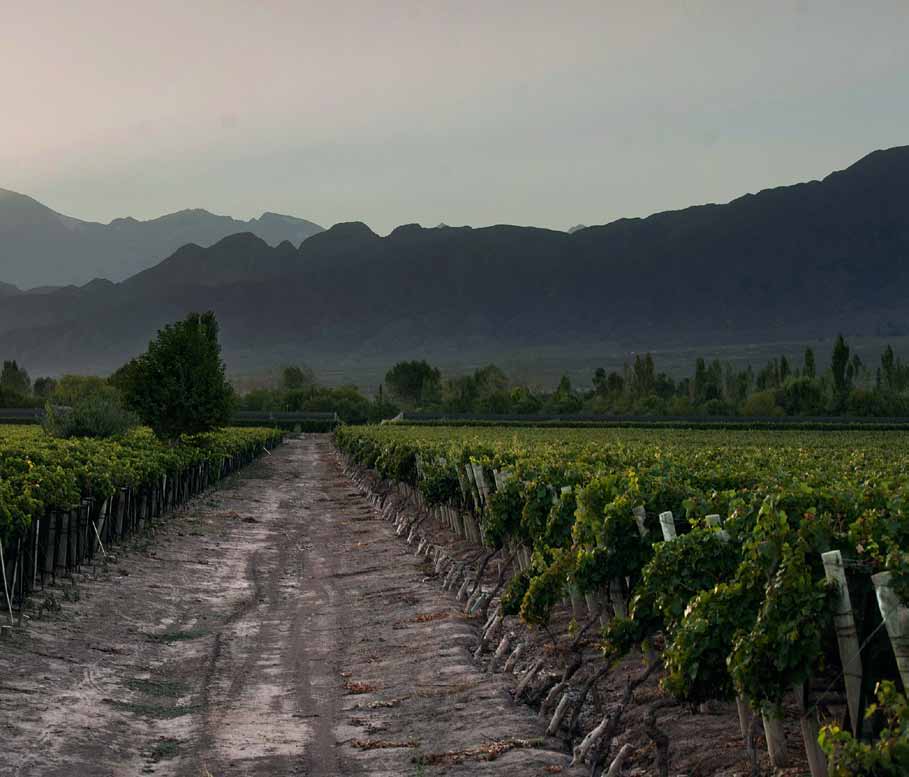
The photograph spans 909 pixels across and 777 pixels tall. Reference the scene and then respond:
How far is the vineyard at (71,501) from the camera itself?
695 inches

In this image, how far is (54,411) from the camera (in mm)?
49906

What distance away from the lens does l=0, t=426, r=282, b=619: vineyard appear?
57.9 feet

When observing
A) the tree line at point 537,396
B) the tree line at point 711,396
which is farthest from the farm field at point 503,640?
the tree line at point 711,396

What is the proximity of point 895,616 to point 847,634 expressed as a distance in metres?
0.56

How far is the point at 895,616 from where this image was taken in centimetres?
810

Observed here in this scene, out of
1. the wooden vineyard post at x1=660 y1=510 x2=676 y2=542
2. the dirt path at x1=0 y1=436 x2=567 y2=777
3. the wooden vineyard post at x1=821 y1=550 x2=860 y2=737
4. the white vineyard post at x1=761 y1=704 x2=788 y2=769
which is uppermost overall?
the wooden vineyard post at x1=660 y1=510 x2=676 y2=542

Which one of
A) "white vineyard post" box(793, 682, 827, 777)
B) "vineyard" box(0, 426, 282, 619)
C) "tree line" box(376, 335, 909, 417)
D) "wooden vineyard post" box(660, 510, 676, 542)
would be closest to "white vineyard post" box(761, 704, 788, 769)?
"white vineyard post" box(793, 682, 827, 777)

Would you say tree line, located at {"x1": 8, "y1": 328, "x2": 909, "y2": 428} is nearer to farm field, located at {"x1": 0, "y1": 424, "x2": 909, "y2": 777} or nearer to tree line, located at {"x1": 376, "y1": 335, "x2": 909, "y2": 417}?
tree line, located at {"x1": 376, "y1": 335, "x2": 909, "y2": 417}

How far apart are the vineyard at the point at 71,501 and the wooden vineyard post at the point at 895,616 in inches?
466

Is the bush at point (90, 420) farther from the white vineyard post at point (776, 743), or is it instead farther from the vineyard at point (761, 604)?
the white vineyard post at point (776, 743)

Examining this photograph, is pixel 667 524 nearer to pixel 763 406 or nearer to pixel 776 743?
pixel 776 743

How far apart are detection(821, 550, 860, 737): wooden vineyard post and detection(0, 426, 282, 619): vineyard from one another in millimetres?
11378

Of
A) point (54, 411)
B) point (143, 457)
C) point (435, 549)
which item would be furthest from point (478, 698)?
point (54, 411)

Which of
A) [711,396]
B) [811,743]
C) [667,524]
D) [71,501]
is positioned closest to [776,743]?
[811,743]
